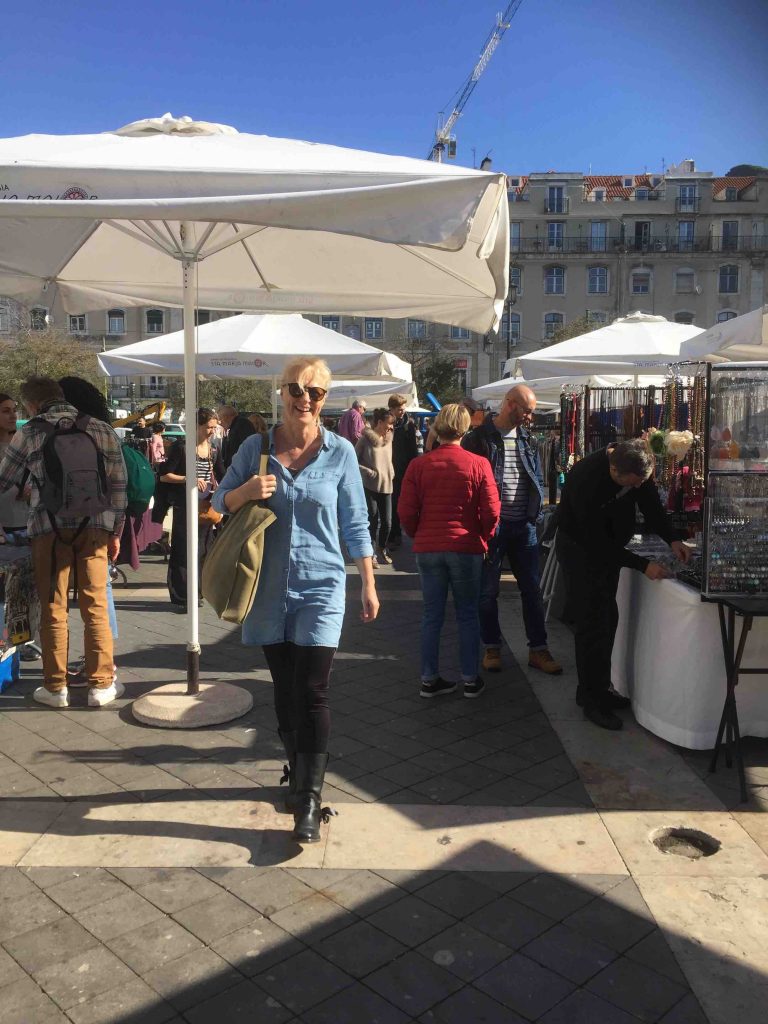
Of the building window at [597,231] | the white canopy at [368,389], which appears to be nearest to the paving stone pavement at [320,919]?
the white canopy at [368,389]

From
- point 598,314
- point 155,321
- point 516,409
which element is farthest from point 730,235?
point 516,409

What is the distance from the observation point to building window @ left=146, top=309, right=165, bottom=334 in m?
61.9

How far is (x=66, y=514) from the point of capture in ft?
15.2

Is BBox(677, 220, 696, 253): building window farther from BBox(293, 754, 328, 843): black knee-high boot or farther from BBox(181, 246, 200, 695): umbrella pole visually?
BBox(293, 754, 328, 843): black knee-high boot

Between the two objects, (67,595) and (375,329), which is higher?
(375,329)

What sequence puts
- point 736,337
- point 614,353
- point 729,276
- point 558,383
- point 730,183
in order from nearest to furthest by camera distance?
point 736,337, point 614,353, point 558,383, point 729,276, point 730,183

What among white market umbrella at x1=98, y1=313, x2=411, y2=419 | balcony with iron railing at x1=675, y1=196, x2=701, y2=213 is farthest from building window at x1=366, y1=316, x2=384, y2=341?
white market umbrella at x1=98, y1=313, x2=411, y2=419

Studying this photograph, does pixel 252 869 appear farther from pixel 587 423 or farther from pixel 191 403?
pixel 587 423

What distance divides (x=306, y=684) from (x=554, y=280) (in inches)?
2542

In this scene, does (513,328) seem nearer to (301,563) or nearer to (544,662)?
(544,662)

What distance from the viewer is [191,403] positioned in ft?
15.5

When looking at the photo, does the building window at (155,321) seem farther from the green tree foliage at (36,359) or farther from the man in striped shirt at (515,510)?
the man in striped shirt at (515,510)

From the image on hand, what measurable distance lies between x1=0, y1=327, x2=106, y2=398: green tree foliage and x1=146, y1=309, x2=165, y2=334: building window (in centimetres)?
2708

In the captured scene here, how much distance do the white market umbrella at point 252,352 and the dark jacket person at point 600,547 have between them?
4.61 metres
